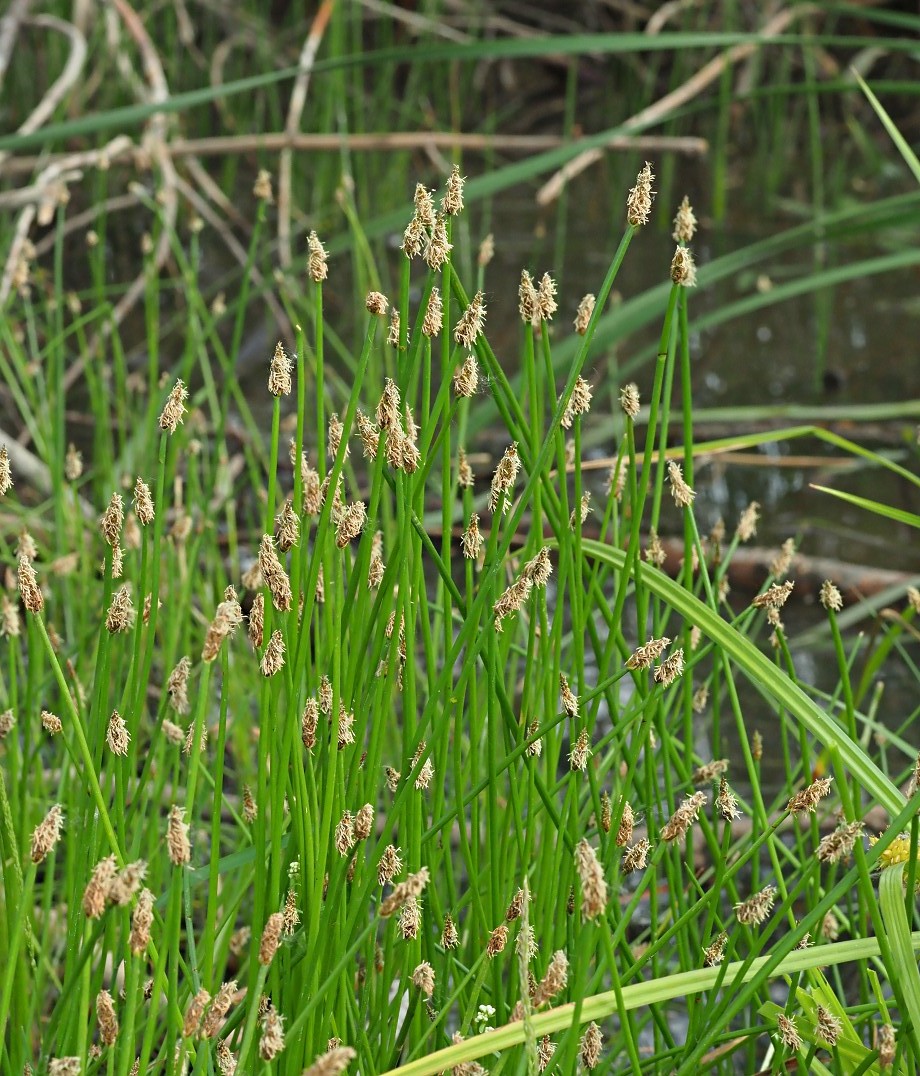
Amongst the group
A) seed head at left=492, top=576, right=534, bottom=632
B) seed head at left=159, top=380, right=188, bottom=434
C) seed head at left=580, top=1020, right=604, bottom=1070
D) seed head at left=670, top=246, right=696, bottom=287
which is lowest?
seed head at left=580, top=1020, right=604, bottom=1070

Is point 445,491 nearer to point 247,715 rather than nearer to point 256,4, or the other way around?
point 247,715

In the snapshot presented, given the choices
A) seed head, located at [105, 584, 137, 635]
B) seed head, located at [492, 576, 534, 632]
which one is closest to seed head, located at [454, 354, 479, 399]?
seed head, located at [492, 576, 534, 632]

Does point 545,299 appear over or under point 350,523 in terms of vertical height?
over

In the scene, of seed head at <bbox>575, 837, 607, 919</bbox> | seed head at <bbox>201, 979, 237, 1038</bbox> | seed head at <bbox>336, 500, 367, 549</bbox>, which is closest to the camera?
seed head at <bbox>575, 837, 607, 919</bbox>

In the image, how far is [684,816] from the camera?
759mm

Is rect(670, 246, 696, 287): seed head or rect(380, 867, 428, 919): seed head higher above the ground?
rect(670, 246, 696, 287): seed head

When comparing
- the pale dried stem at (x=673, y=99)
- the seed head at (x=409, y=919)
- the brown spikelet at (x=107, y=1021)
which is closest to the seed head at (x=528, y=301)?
the seed head at (x=409, y=919)

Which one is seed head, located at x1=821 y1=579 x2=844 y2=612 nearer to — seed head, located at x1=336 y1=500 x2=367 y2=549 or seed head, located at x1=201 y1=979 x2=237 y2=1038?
seed head, located at x1=336 y1=500 x2=367 y2=549

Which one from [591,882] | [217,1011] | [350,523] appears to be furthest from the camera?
[350,523]

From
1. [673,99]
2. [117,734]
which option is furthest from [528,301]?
[673,99]

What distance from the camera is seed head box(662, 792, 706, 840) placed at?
0.74 metres

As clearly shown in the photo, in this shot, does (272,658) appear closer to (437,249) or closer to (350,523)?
(350,523)

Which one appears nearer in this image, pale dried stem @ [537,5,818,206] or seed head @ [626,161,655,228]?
seed head @ [626,161,655,228]

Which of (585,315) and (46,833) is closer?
(46,833)
